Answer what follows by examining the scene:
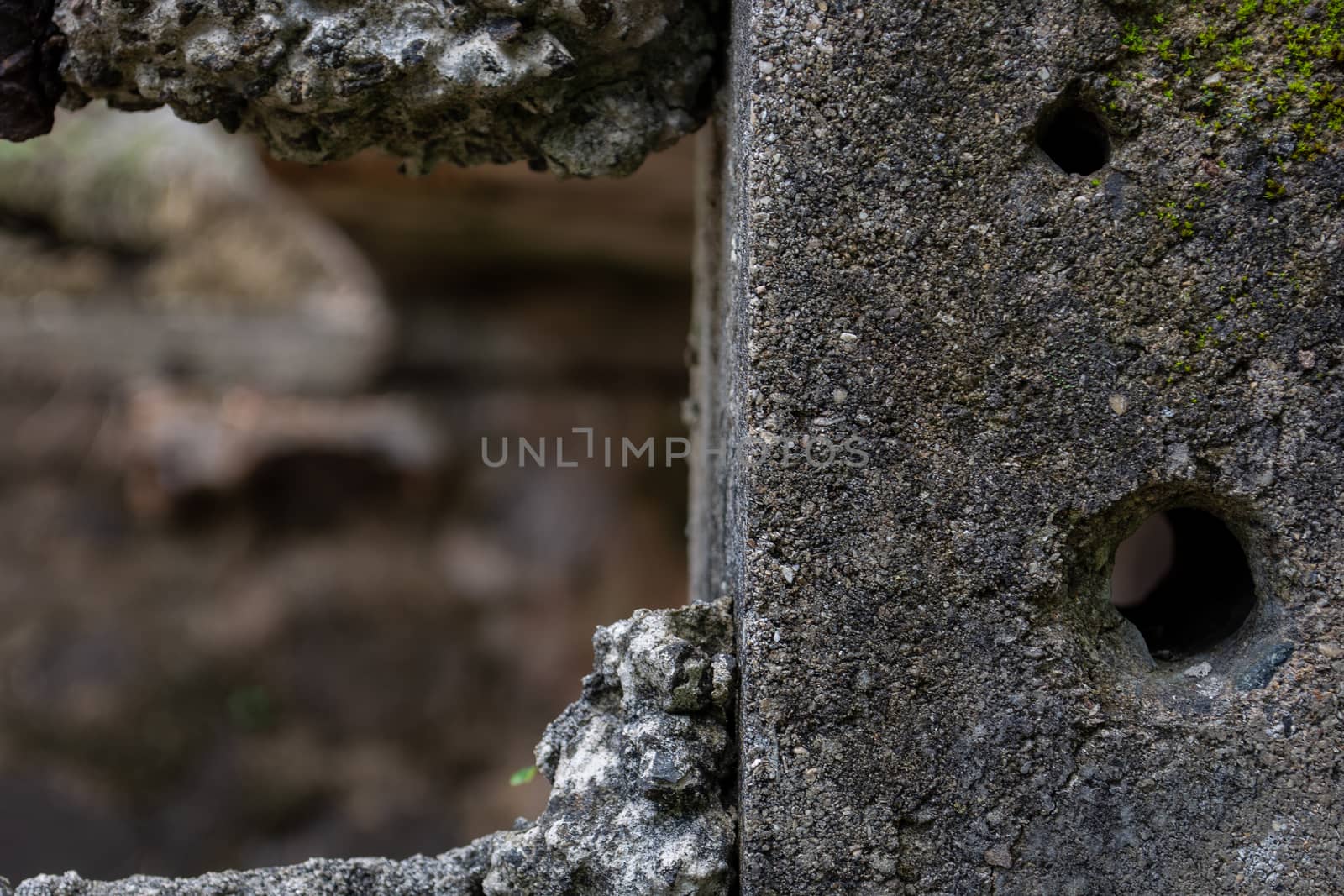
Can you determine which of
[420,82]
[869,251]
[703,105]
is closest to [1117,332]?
[869,251]

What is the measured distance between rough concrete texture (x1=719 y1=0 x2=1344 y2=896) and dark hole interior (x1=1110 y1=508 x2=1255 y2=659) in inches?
5.8

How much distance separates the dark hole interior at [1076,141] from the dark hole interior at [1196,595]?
0.42 m

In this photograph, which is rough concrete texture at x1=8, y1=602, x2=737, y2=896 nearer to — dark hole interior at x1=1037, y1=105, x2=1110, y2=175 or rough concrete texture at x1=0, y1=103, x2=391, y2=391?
dark hole interior at x1=1037, y1=105, x2=1110, y2=175

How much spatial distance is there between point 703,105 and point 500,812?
4.29 metres

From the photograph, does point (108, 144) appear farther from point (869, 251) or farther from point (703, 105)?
point (869, 251)

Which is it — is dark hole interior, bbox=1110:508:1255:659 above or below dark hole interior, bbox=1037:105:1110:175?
below

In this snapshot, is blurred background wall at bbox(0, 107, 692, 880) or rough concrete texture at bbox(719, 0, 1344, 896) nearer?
rough concrete texture at bbox(719, 0, 1344, 896)

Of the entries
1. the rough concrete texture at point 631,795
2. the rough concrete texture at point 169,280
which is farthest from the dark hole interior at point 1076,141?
the rough concrete texture at point 169,280

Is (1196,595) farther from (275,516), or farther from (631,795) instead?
(275,516)

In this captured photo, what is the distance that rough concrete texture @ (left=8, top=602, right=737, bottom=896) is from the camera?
109 centimetres

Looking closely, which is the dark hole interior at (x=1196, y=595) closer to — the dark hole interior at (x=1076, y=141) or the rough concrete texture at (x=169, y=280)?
the dark hole interior at (x=1076, y=141)

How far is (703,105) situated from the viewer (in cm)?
142

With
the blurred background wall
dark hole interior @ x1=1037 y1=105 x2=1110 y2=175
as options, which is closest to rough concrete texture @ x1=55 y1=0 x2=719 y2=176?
dark hole interior @ x1=1037 y1=105 x2=1110 y2=175

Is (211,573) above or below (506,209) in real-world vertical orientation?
below
